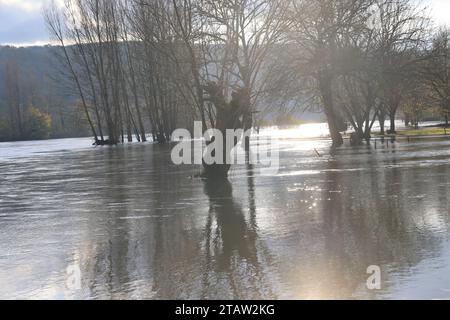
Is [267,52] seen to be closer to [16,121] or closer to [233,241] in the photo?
[233,241]

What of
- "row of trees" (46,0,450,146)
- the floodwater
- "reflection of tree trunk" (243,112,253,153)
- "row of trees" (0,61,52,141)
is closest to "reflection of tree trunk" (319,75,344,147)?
"row of trees" (46,0,450,146)

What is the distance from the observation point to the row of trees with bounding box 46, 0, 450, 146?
2283cm

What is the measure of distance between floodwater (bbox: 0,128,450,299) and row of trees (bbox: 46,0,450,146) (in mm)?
6821

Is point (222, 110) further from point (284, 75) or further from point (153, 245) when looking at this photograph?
point (284, 75)

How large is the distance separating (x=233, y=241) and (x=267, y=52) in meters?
18.7

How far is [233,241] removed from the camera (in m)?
9.12

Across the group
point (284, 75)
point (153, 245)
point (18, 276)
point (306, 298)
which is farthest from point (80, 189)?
point (284, 75)


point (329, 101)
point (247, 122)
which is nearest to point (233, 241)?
point (247, 122)

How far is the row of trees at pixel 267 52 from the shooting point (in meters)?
22.8

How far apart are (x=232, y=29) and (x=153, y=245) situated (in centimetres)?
1540

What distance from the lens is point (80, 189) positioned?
63.2 feet

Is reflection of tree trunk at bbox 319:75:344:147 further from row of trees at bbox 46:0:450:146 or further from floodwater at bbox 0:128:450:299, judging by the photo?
floodwater at bbox 0:128:450:299

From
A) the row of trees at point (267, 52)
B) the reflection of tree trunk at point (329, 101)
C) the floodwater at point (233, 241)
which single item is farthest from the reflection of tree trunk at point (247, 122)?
the reflection of tree trunk at point (329, 101)

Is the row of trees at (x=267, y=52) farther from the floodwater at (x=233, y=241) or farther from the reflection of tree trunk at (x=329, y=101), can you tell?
the floodwater at (x=233, y=241)
